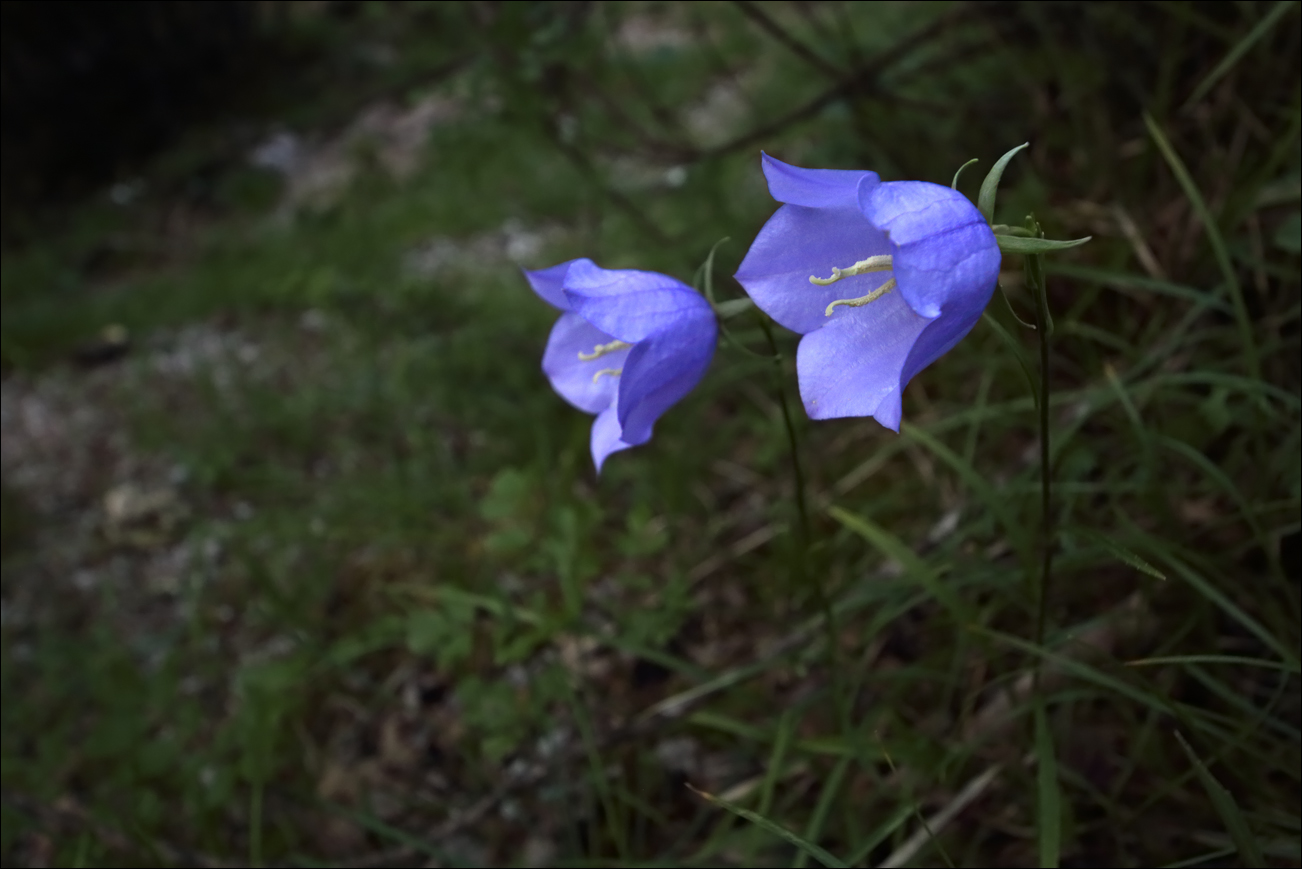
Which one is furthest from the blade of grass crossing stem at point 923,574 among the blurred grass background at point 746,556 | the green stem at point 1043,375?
the green stem at point 1043,375

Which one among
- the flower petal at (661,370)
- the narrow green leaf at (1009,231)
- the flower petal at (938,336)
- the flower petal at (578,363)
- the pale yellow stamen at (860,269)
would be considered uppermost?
the narrow green leaf at (1009,231)

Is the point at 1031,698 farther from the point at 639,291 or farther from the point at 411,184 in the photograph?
the point at 411,184

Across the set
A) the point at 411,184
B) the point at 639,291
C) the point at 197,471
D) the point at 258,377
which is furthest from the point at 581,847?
the point at 411,184

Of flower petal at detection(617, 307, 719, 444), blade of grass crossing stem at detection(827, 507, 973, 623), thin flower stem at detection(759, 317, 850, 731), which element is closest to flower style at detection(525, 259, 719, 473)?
flower petal at detection(617, 307, 719, 444)

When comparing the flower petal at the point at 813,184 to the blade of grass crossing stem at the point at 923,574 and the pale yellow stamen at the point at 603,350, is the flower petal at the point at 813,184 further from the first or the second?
the blade of grass crossing stem at the point at 923,574

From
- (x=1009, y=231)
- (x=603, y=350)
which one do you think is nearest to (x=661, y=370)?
(x=603, y=350)

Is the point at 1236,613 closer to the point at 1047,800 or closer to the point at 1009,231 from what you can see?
the point at 1047,800

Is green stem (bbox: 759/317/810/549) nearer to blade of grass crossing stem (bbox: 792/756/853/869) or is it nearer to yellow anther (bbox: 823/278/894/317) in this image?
yellow anther (bbox: 823/278/894/317)
